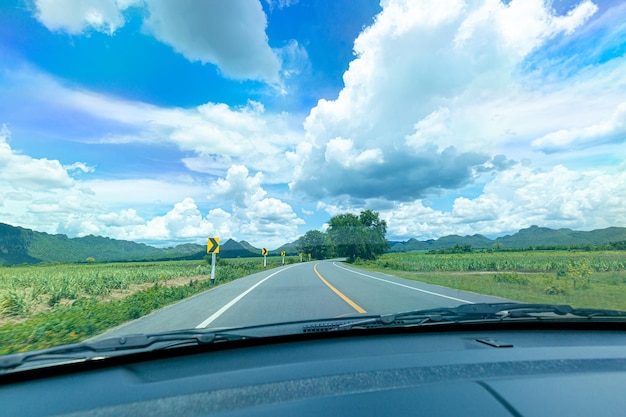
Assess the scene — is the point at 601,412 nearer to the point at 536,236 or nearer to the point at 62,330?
the point at 62,330

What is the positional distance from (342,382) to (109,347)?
61.6 inches

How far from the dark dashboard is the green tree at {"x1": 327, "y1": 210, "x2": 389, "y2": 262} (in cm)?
7008

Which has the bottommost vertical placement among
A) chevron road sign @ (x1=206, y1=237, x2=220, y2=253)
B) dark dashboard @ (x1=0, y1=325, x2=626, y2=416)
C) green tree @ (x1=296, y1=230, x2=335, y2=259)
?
dark dashboard @ (x1=0, y1=325, x2=626, y2=416)

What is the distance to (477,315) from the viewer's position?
319 centimetres

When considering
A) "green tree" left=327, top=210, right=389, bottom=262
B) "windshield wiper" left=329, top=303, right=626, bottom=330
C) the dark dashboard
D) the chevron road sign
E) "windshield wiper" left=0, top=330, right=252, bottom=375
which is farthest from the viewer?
"green tree" left=327, top=210, right=389, bottom=262

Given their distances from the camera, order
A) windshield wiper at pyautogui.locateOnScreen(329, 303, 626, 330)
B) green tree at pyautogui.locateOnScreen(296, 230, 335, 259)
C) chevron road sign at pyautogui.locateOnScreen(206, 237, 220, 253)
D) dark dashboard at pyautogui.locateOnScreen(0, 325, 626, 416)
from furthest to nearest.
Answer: green tree at pyautogui.locateOnScreen(296, 230, 335, 259), chevron road sign at pyautogui.locateOnScreen(206, 237, 220, 253), windshield wiper at pyautogui.locateOnScreen(329, 303, 626, 330), dark dashboard at pyautogui.locateOnScreen(0, 325, 626, 416)

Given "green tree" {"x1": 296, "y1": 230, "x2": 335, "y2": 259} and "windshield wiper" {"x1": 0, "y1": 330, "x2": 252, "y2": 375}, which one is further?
"green tree" {"x1": 296, "y1": 230, "x2": 335, "y2": 259}

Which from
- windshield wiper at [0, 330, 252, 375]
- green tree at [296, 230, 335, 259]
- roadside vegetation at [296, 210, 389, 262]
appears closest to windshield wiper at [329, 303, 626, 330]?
windshield wiper at [0, 330, 252, 375]

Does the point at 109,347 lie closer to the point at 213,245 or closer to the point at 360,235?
the point at 213,245

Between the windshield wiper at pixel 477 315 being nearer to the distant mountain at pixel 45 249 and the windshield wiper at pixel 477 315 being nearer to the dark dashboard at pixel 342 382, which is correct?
the dark dashboard at pixel 342 382

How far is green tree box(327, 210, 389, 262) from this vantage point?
72.7m

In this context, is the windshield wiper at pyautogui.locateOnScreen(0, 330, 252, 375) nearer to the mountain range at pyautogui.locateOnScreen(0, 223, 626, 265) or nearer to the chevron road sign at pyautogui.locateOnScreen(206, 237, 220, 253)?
the chevron road sign at pyautogui.locateOnScreen(206, 237, 220, 253)

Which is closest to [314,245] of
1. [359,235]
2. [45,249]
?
[359,235]

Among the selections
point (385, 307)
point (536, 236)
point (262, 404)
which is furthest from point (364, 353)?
point (536, 236)
